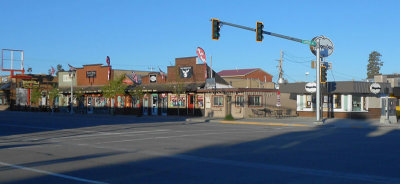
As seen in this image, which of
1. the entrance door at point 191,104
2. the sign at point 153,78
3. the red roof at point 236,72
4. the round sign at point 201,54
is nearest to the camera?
the round sign at point 201,54

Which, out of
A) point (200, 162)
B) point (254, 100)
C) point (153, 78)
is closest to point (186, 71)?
point (153, 78)

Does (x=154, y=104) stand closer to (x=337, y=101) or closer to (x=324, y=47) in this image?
(x=337, y=101)

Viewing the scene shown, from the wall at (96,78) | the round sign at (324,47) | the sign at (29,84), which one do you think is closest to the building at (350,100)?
the round sign at (324,47)

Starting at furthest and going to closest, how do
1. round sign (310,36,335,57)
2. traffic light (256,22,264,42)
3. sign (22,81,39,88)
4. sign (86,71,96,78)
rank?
sign (22,81,39,88) → sign (86,71,96,78) → round sign (310,36,335,57) → traffic light (256,22,264,42)

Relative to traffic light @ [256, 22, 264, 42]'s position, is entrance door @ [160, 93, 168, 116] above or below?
below

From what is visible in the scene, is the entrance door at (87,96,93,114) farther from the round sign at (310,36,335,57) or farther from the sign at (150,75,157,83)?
the round sign at (310,36,335,57)

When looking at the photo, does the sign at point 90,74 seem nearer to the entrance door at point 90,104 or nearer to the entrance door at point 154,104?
the entrance door at point 90,104

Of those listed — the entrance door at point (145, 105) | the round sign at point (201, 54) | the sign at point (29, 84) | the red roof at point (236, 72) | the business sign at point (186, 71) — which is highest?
the red roof at point (236, 72)

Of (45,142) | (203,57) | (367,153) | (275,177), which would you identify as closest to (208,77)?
(203,57)

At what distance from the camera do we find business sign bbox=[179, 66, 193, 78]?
48.8 m

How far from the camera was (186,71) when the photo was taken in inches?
1943

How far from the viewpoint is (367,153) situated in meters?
14.3

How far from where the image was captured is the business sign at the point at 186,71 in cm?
4884

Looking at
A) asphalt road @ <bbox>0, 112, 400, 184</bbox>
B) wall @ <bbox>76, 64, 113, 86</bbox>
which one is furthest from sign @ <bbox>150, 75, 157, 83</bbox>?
asphalt road @ <bbox>0, 112, 400, 184</bbox>
